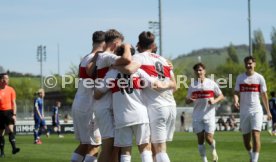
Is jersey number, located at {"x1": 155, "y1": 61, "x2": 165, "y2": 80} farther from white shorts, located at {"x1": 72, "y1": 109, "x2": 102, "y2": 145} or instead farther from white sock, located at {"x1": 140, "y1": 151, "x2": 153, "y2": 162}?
white shorts, located at {"x1": 72, "y1": 109, "x2": 102, "y2": 145}

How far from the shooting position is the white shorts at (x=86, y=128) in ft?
37.3

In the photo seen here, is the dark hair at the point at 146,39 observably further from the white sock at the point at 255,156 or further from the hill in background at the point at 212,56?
the hill in background at the point at 212,56

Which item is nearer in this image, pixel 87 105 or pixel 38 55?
pixel 87 105

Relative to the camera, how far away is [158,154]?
33.6ft

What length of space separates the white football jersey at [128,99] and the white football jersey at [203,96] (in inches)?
233

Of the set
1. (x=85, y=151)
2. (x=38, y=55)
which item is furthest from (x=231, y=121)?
(x=38, y=55)

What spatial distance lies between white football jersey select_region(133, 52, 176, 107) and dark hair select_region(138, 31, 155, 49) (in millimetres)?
163

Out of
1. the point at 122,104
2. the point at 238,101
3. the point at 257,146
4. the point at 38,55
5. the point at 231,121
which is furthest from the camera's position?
the point at 38,55

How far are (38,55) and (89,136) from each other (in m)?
82.4

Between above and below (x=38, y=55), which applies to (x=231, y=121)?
below

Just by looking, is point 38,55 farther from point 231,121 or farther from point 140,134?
point 140,134

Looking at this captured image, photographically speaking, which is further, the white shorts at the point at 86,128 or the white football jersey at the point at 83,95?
the white shorts at the point at 86,128

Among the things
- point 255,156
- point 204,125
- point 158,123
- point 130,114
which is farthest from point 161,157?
point 204,125

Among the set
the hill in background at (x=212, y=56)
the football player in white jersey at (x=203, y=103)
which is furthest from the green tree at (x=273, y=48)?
the football player in white jersey at (x=203, y=103)
